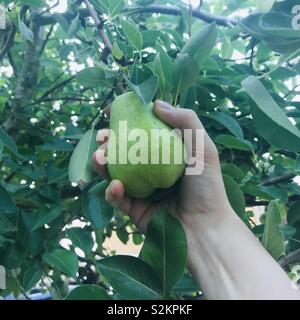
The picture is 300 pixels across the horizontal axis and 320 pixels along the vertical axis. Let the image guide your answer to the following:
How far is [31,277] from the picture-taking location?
103 cm

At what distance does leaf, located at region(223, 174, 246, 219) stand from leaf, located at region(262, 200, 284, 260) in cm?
7

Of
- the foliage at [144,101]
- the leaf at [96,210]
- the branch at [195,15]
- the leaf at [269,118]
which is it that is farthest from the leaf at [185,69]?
the branch at [195,15]

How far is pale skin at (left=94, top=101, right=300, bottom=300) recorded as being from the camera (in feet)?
2.45

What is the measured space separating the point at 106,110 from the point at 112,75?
9 centimetres

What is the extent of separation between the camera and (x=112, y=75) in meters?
0.85

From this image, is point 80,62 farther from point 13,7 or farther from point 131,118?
point 131,118

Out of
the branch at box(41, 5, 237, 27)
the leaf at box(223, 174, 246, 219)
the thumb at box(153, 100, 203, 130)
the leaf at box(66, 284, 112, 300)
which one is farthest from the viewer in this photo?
the branch at box(41, 5, 237, 27)

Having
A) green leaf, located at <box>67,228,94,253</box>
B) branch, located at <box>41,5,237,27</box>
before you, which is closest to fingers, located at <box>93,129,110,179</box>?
green leaf, located at <box>67,228,94,253</box>

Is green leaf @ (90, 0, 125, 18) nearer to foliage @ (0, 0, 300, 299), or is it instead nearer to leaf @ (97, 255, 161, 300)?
foliage @ (0, 0, 300, 299)

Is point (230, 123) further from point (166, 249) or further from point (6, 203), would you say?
point (6, 203)

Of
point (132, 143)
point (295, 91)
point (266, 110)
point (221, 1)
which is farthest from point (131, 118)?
point (221, 1)

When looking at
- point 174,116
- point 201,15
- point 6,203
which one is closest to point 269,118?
point 174,116

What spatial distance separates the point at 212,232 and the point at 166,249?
0.17m

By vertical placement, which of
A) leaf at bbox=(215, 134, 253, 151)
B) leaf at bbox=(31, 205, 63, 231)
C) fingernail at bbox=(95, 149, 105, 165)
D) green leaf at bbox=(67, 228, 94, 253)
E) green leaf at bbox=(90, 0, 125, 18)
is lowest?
green leaf at bbox=(67, 228, 94, 253)
